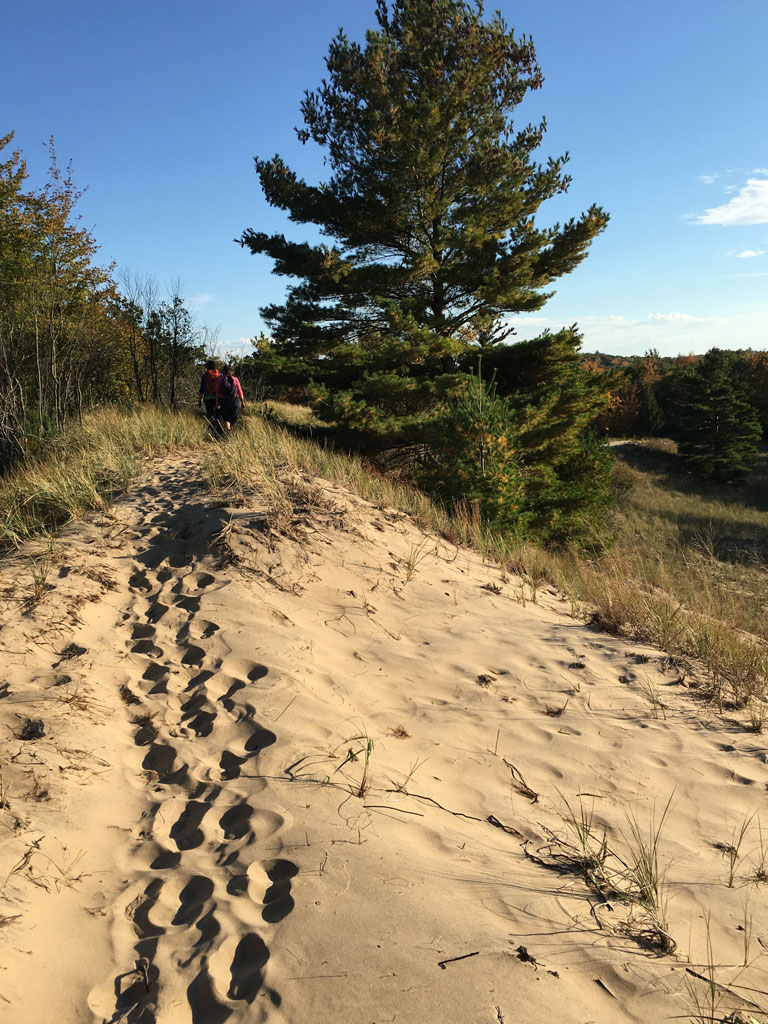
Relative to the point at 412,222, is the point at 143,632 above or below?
below

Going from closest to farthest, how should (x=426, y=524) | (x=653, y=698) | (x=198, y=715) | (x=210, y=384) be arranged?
1. (x=198, y=715)
2. (x=653, y=698)
3. (x=426, y=524)
4. (x=210, y=384)

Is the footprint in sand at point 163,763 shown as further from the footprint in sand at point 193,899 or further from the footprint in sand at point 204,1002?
the footprint in sand at point 204,1002

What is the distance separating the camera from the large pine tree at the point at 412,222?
44.0 feet

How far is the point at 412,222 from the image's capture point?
49.4 feet

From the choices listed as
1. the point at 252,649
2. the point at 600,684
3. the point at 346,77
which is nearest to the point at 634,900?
the point at 600,684

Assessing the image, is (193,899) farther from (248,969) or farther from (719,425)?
(719,425)

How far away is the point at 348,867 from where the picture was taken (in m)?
2.63

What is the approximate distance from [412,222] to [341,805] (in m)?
14.9

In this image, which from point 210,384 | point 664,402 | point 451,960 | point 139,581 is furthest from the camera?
point 664,402

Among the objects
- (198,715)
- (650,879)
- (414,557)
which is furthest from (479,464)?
(650,879)

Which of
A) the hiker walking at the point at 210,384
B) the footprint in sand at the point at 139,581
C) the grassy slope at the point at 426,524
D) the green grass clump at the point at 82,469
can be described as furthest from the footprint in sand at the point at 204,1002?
the hiker walking at the point at 210,384

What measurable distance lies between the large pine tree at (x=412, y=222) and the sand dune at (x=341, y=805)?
8457mm

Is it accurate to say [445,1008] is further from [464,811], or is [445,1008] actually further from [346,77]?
[346,77]

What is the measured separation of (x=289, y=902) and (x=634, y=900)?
4.63ft
